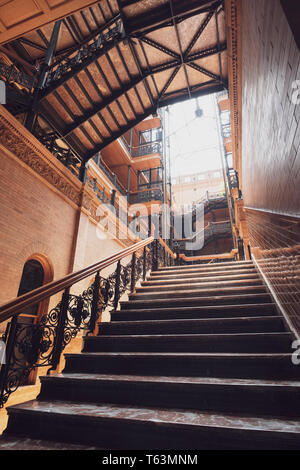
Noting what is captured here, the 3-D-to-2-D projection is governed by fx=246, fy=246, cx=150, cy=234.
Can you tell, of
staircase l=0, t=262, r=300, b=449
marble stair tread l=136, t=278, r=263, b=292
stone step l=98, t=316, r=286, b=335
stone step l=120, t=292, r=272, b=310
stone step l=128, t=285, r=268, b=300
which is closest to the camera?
staircase l=0, t=262, r=300, b=449

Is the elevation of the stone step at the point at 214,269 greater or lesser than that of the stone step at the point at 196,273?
greater

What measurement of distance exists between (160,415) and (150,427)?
13 centimetres

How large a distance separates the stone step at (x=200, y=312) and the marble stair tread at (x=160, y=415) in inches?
52.1

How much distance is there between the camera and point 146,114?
7938 mm

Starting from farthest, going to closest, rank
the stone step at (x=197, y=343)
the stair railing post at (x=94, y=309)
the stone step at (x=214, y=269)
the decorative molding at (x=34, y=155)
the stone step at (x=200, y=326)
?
the decorative molding at (x=34, y=155) < the stone step at (x=214, y=269) < the stair railing post at (x=94, y=309) < the stone step at (x=200, y=326) < the stone step at (x=197, y=343)

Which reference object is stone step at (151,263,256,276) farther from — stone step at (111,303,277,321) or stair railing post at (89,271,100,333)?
stair railing post at (89,271,100,333)

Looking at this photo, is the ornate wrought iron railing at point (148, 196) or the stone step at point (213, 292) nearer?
the stone step at point (213, 292)

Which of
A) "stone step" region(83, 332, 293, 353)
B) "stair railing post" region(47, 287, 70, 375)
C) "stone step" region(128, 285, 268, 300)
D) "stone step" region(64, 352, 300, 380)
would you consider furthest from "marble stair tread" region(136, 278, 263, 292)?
"stone step" region(64, 352, 300, 380)

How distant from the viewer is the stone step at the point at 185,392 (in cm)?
164

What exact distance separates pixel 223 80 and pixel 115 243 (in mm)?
6241

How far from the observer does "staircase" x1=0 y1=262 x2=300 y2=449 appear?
1465mm

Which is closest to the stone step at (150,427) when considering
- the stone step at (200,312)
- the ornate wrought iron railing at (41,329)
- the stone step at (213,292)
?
the ornate wrought iron railing at (41,329)

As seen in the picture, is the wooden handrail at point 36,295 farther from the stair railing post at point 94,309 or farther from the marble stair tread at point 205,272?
the marble stair tread at point 205,272
